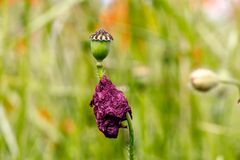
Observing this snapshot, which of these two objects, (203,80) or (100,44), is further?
(203,80)

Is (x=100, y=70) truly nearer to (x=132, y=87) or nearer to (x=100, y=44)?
(x=100, y=44)

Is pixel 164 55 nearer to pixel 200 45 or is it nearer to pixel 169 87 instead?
pixel 169 87

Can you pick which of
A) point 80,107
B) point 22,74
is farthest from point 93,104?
point 80,107

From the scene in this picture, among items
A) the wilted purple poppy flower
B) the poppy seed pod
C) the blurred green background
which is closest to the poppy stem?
the wilted purple poppy flower

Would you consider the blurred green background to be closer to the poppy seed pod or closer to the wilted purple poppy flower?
A: the poppy seed pod

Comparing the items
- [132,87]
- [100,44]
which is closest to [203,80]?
[132,87]
